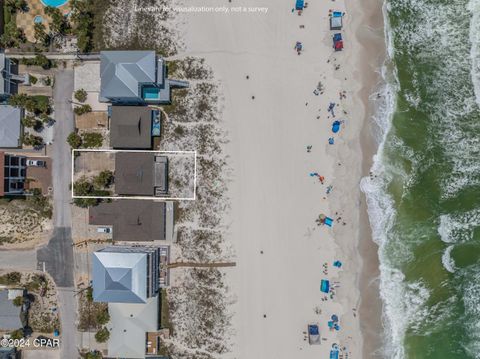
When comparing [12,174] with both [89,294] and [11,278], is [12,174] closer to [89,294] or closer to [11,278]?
[11,278]

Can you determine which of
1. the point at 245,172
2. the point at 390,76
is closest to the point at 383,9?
the point at 390,76

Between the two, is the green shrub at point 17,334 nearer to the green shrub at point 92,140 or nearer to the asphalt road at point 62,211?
the asphalt road at point 62,211

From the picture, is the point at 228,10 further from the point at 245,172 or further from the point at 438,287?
the point at 438,287

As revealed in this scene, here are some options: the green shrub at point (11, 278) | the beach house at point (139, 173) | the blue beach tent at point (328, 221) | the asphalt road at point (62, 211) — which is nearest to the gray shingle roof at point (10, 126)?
the asphalt road at point (62, 211)

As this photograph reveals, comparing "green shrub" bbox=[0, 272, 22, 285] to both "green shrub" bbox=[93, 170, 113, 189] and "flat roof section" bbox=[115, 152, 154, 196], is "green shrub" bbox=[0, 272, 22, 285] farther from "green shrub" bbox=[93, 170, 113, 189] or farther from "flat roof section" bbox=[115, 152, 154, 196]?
"flat roof section" bbox=[115, 152, 154, 196]

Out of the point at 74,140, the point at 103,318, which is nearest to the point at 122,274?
the point at 103,318

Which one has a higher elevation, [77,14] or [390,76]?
[77,14]

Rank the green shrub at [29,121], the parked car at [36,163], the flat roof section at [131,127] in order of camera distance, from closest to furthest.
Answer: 1. the flat roof section at [131,127]
2. the green shrub at [29,121]
3. the parked car at [36,163]
